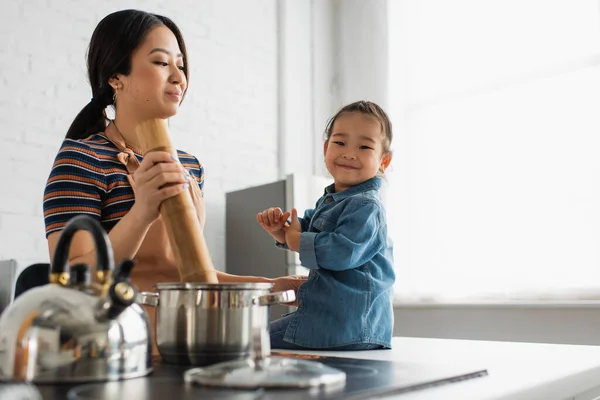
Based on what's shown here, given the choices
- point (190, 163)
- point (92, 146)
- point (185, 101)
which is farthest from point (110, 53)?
point (185, 101)

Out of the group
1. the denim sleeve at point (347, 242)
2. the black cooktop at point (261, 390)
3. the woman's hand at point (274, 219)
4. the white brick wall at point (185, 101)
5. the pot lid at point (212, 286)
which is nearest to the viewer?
the black cooktop at point (261, 390)

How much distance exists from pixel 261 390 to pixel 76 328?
0.16 m

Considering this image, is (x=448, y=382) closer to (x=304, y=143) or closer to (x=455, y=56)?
(x=455, y=56)

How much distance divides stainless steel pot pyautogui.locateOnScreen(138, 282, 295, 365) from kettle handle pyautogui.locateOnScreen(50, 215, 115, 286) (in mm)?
91

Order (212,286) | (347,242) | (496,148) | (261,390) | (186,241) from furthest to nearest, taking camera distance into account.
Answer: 1. (496,148)
2. (347,242)
3. (186,241)
4. (212,286)
5. (261,390)

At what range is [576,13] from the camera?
2.89m

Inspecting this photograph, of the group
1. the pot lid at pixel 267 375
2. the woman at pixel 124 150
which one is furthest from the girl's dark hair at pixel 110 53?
the pot lid at pixel 267 375

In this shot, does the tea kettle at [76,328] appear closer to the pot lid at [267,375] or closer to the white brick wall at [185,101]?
the pot lid at [267,375]

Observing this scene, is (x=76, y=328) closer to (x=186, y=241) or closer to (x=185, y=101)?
(x=186, y=241)

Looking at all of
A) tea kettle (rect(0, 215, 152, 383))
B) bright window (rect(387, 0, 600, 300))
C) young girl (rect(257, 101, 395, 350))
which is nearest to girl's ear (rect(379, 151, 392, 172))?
young girl (rect(257, 101, 395, 350))

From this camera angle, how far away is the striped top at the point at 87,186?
0.96 metres

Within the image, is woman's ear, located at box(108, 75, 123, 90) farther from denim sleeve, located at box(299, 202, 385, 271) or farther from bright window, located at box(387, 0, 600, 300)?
bright window, located at box(387, 0, 600, 300)

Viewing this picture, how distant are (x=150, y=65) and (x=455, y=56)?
2694 mm

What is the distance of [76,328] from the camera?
498 mm
